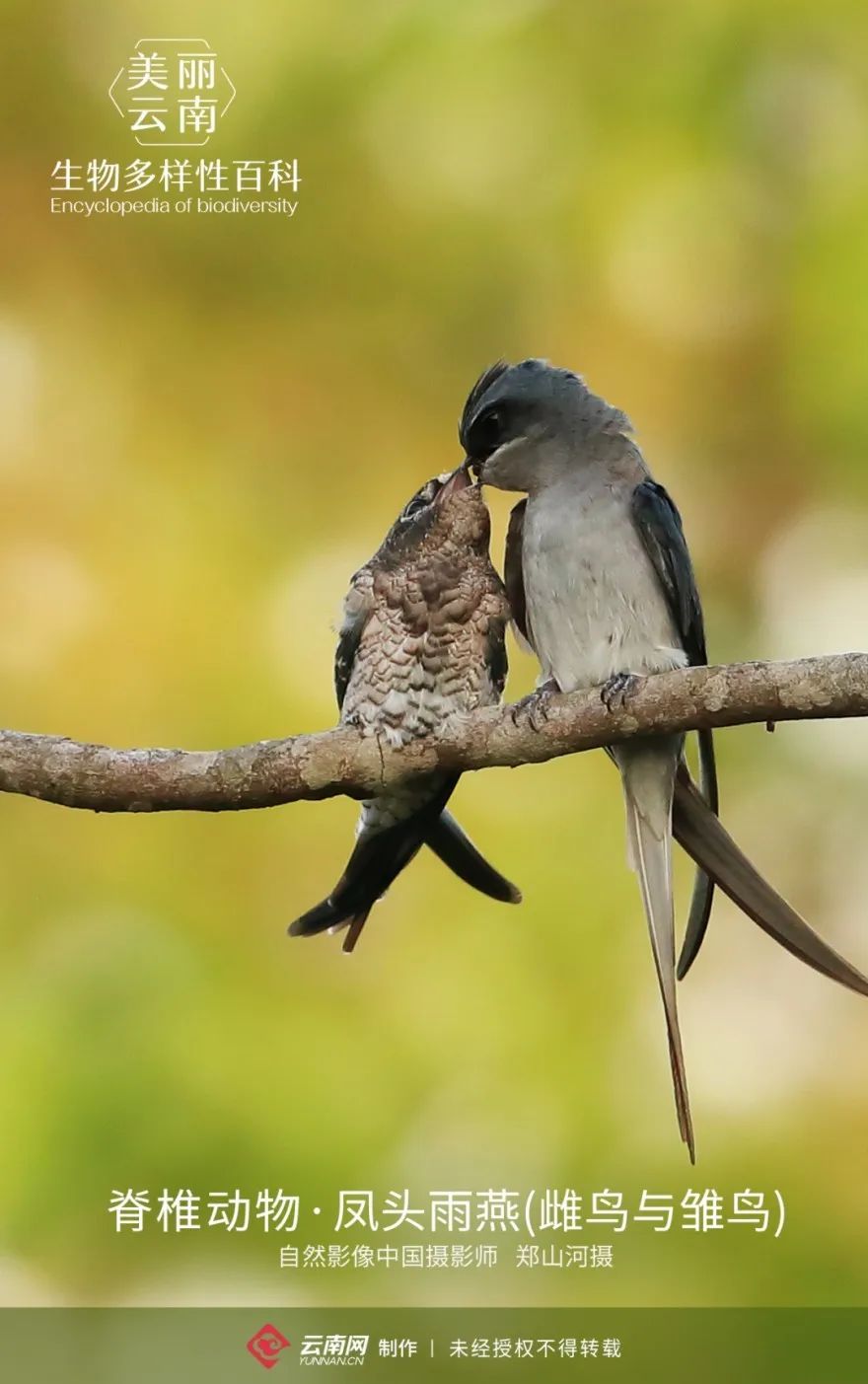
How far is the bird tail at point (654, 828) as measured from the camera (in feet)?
9.44

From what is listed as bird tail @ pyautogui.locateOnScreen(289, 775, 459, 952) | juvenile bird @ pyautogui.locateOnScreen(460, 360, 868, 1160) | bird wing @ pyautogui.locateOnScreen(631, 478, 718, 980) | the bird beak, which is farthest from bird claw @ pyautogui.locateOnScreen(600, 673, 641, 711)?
the bird beak

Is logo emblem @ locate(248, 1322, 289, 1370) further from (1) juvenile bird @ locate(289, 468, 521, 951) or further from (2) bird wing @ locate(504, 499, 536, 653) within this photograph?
(2) bird wing @ locate(504, 499, 536, 653)

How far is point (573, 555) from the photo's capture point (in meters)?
2.87

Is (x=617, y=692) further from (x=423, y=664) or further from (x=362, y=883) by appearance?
(x=362, y=883)

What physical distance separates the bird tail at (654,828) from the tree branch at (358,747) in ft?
1.24

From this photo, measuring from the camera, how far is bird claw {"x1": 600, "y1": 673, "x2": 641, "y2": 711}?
2.46 m

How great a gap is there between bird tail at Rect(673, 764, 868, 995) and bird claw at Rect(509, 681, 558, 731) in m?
0.39

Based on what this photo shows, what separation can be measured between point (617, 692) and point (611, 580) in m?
0.42

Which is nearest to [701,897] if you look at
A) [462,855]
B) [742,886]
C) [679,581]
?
[742,886]

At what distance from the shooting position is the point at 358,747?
8.74 feet

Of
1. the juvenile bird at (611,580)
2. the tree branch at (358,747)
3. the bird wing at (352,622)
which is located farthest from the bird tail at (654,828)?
the bird wing at (352,622)

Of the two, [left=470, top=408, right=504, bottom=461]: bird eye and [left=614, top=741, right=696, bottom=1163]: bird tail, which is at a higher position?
[left=470, top=408, right=504, bottom=461]: bird eye

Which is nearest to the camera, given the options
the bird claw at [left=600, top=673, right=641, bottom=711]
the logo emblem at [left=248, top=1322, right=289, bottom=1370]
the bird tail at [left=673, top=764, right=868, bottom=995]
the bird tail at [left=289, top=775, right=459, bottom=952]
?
the bird claw at [left=600, top=673, right=641, bottom=711]

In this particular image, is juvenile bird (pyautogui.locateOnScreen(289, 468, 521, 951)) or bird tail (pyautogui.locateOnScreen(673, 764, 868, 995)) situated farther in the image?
juvenile bird (pyautogui.locateOnScreen(289, 468, 521, 951))
